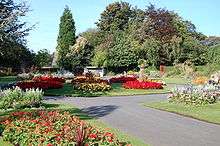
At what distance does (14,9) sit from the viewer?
2642 cm

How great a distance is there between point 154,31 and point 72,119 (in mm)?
55786

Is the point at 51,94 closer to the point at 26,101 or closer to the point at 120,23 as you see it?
the point at 26,101

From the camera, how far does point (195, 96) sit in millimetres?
22125

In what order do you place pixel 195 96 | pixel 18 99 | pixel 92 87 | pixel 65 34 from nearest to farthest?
pixel 18 99, pixel 195 96, pixel 92 87, pixel 65 34

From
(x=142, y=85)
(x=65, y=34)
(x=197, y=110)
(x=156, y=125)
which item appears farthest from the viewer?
(x=65, y=34)

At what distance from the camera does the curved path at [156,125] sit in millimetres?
12539

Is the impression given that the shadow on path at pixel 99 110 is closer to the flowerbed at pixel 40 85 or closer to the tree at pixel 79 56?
the flowerbed at pixel 40 85

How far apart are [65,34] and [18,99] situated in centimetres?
5703

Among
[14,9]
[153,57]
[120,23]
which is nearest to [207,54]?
[153,57]

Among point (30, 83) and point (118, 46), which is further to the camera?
point (118, 46)

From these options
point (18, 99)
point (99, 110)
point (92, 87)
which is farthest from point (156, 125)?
point (92, 87)

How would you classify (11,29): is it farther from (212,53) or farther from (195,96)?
(212,53)

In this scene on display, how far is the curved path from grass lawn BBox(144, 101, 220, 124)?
0.49 m

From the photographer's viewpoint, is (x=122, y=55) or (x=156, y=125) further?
(x=122, y=55)
